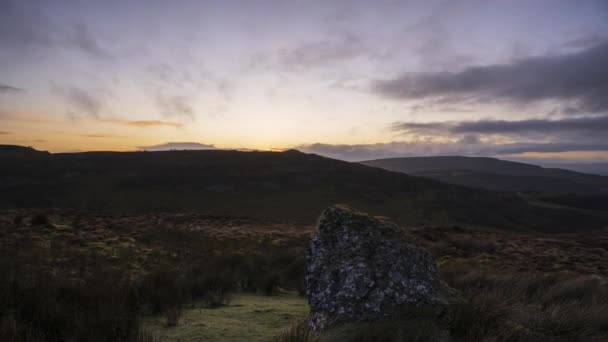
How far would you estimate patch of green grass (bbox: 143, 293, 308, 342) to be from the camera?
444cm

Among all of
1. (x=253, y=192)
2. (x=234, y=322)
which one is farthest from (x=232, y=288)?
(x=253, y=192)

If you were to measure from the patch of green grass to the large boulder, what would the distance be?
2.52ft

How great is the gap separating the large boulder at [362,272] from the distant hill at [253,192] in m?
40.5

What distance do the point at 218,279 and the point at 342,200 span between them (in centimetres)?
5158

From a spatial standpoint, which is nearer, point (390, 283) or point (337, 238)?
point (390, 283)

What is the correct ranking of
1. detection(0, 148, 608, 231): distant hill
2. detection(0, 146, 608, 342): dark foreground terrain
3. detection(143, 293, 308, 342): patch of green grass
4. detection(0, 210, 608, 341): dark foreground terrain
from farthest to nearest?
detection(0, 148, 608, 231): distant hill < detection(143, 293, 308, 342): patch of green grass < detection(0, 146, 608, 342): dark foreground terrain < detection(0, 210, 608, 341): dark foreground terrain

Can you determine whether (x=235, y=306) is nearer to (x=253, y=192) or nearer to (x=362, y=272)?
(x=362, y=272)

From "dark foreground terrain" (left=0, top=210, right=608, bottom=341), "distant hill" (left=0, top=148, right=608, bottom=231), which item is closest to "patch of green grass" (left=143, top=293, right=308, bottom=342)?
"dark foreground terrain" (left=0, top=210, right=608, bottom=341)

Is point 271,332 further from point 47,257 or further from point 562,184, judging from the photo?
point 562,184

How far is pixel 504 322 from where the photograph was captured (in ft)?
14.1

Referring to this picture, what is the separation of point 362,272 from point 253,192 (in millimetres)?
57475

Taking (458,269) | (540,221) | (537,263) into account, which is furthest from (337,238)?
(540,221)

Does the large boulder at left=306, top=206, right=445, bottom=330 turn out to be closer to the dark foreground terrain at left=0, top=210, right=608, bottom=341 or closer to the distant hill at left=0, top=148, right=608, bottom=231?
the dark foreground terrain at left=0, top=210, right=608, bottom=341

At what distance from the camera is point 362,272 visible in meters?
4.70
